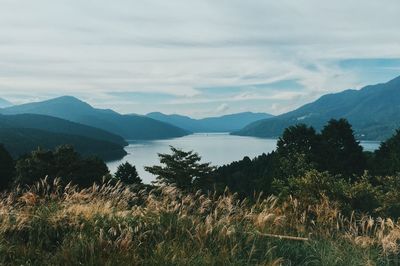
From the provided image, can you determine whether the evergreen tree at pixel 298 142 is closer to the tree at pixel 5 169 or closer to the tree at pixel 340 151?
the tree at pixel 340 151

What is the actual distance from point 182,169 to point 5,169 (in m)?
23.6

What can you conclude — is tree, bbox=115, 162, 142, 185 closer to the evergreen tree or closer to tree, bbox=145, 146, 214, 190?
tree, bbox=145, 146, 214, 190

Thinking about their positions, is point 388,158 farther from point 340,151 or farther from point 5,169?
point 5,169

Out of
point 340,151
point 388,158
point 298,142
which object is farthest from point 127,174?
point 388,158

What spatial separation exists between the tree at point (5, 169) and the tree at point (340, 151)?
40.2m

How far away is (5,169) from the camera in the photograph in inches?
2315

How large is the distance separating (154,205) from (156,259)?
224cm

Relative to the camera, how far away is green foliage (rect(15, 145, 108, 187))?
1923 inches

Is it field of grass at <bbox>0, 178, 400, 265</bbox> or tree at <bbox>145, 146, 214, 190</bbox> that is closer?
field of grass at <bbox>0, 178, 400, 265</bbox>

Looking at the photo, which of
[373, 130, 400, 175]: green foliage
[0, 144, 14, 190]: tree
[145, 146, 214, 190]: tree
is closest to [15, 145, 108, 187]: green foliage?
[0, 144, 14, 190]: tree

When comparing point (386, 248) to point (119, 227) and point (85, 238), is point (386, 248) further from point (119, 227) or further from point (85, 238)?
point (85, 238)

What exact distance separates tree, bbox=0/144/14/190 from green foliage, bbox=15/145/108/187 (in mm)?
7372

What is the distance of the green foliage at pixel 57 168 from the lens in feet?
160

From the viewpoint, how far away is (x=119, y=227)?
5.98 meters
